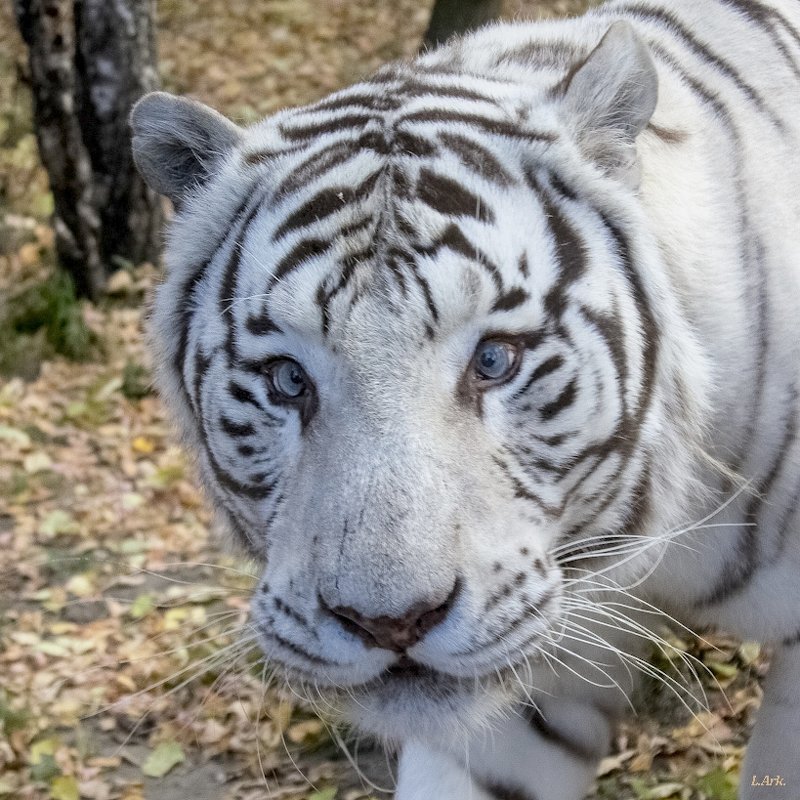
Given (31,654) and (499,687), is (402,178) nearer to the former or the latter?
(499,687)

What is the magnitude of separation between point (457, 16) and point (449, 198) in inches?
137

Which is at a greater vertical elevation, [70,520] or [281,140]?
[281,140]

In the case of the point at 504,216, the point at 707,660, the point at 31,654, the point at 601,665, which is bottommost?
the point at 31,654

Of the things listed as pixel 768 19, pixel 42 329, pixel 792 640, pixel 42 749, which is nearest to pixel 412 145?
pixel 768 19

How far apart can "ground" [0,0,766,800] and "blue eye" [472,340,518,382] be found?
62 cm

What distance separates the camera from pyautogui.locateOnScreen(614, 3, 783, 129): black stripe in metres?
2.38

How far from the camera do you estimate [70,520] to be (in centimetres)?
450

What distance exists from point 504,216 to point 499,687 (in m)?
0.75

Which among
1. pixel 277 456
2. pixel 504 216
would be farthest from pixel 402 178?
pixel 277 456

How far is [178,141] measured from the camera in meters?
2.25

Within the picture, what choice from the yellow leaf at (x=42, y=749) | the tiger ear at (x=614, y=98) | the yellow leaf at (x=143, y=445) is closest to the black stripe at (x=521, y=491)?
the tiger ear at (x=614, y=98)

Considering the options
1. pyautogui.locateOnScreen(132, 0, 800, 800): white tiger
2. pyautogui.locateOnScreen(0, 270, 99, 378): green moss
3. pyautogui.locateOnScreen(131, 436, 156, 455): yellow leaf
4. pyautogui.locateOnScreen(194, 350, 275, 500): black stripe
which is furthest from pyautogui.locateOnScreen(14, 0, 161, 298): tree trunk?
pyautogui.locateOnScreen(194, 350, 275, 500): black stripe

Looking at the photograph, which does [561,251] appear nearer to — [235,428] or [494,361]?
[494,361]

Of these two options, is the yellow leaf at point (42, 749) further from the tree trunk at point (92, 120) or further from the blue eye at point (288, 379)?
the tree trunk at point (92, 120)
